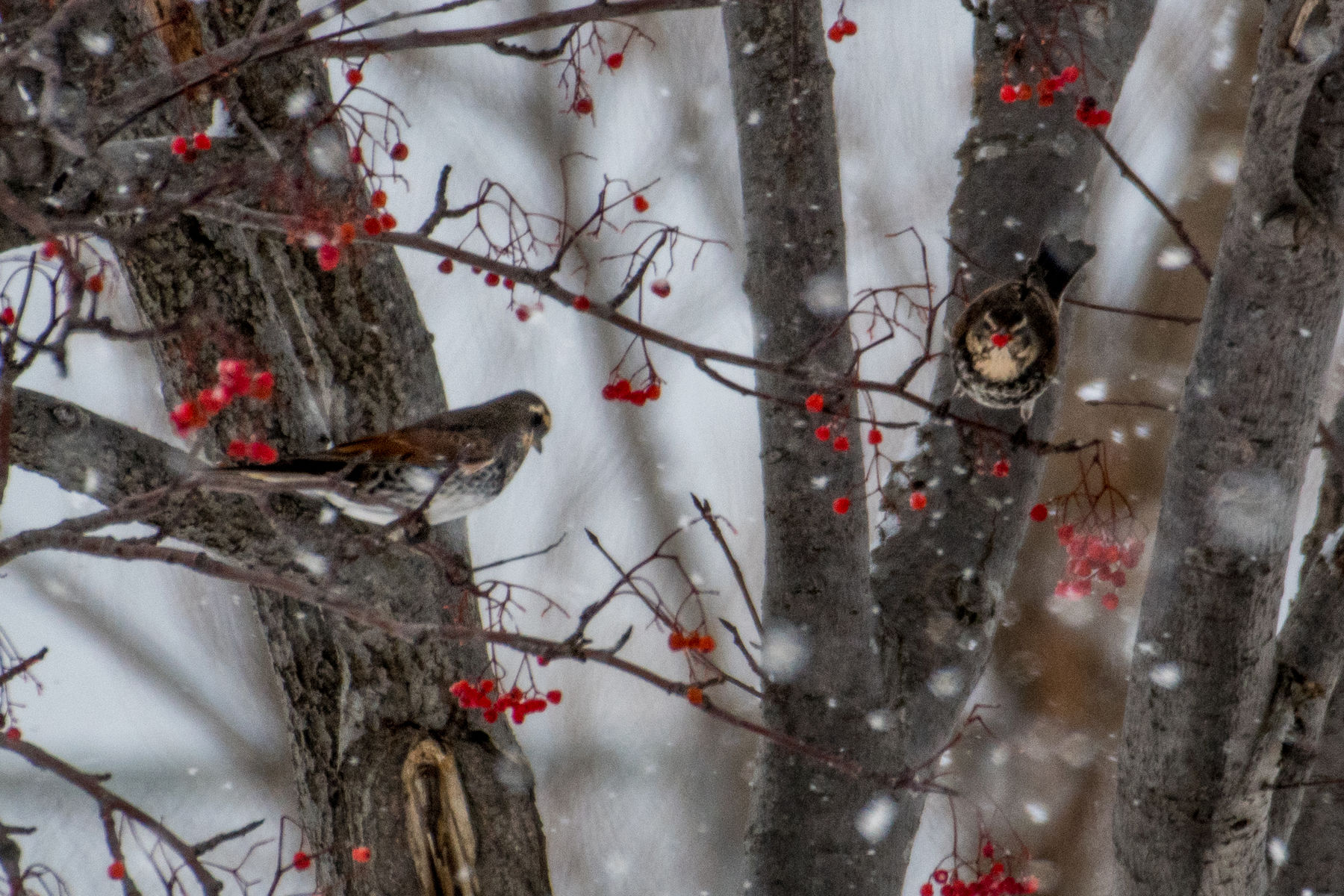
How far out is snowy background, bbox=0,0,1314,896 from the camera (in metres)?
3.30

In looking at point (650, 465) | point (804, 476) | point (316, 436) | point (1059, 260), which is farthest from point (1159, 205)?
point (650, 465)

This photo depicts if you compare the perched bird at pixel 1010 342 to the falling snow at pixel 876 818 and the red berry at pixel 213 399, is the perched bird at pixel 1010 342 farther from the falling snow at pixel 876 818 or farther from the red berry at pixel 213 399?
the red berry at pixel 213 399

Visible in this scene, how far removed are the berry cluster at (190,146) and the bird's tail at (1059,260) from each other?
3.82ft

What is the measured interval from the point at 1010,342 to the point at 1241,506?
36 centimetres

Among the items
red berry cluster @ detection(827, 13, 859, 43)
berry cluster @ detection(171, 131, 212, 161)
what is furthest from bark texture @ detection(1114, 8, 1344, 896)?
berry cluster @ detection(171, 131, 212, 161)

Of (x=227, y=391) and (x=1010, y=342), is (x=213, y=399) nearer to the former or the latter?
(x=227, y=391)

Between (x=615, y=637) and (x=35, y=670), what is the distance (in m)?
1.81

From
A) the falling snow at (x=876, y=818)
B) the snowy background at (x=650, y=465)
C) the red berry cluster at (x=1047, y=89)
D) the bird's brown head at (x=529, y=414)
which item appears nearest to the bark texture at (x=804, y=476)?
the falling snow at (x=876, y=818)

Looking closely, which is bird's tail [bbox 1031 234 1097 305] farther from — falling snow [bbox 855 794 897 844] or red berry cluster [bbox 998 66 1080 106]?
falling snow [bbox 855 794 897 844]

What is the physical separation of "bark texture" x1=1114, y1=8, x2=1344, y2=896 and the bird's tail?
13.7 inches

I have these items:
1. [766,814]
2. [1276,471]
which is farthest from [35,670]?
[1276,471]

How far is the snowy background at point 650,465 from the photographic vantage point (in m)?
3.30

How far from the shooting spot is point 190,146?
50.5 inches

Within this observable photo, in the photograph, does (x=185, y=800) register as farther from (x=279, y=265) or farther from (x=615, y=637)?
(x=279, y=265)
